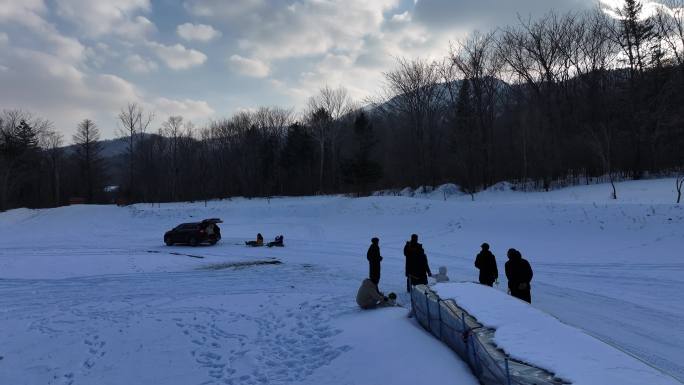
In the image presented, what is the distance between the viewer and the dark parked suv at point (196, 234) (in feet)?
89.2

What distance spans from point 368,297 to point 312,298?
2611mm

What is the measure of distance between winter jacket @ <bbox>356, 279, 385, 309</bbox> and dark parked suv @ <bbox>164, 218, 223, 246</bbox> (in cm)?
1765

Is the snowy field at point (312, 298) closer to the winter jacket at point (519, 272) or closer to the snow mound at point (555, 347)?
the snow mound at point (555, 347)

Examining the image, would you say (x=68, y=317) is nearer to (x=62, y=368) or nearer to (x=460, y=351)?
(x=62, y=368)

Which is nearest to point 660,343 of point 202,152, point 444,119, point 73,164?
point 444,119

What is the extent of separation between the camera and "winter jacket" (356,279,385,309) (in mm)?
11094

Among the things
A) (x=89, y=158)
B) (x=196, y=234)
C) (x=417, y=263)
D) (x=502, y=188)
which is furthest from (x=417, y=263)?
(x=89, y=158)

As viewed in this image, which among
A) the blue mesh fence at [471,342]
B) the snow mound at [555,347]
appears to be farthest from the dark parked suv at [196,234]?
the snow mound at [555,347]

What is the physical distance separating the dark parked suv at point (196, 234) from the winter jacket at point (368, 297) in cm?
1765

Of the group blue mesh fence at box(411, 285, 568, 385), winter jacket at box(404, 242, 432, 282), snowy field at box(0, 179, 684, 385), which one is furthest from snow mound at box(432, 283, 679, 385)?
winter jacket at box(404, 242, 432, 282)

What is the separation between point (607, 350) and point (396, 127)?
59.6 metres

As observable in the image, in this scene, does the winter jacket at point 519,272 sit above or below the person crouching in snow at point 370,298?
above

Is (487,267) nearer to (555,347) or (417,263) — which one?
(417,263)

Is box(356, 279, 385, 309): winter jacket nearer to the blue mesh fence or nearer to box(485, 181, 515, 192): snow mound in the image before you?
the blue mesh fence
